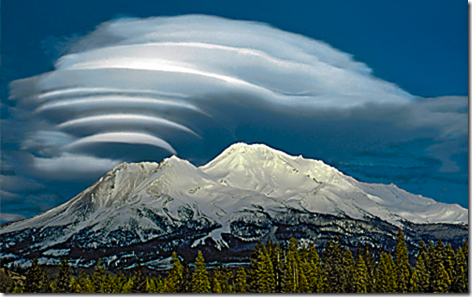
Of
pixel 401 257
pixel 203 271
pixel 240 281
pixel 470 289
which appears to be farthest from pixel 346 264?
pixel 470 289

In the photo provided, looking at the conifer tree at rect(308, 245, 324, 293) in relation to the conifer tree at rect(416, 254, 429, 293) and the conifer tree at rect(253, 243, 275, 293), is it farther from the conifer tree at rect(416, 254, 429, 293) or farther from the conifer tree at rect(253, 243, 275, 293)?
the conifer tree at rect(416, 254, 429, 293)

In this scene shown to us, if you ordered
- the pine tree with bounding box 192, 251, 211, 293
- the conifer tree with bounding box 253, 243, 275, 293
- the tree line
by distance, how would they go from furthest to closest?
the pine tree with bounding box 192, 251, 211, 293 < the tree line < the conifer tree with bounding box 253, 243, 275, 293

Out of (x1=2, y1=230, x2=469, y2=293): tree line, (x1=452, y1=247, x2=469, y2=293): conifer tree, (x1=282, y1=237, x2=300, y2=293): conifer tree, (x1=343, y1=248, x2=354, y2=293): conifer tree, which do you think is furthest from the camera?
(x1=343, y1=248, x2=354, y2=293): conifer tree

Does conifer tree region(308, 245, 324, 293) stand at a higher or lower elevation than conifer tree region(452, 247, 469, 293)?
higher

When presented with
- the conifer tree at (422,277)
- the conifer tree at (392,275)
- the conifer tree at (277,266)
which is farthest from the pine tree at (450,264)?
the conifer tree at (277,266)

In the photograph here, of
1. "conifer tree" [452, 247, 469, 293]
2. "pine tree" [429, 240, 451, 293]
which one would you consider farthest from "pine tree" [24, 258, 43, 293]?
"conifer tree" [452, 247, 469, 293]

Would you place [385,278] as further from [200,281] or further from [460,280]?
[200,281]

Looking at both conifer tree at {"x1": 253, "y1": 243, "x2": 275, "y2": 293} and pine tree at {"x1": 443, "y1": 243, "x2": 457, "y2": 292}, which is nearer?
pine tree at {"x1": 443, "y1": 243, "x2": 457, "y2": 292}

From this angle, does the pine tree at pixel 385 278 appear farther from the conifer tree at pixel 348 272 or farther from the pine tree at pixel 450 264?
the pine tree at pixel 450 264

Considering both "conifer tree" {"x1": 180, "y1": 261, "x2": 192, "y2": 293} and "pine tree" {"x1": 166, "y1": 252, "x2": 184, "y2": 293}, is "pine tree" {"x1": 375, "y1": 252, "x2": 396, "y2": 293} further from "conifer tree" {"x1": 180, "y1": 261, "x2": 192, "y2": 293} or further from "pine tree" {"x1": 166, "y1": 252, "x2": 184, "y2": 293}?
"pine tree" {"x1": 166, "y1": 252, "x2": 184, "y2": 293}

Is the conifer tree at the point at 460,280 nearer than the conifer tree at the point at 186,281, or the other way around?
the conifer tree at the point at 460,280

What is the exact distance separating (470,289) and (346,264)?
2162 centimetres

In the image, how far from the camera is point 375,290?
36.3 m

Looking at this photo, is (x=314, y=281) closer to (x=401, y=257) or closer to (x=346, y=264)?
(x=346, y=264)
